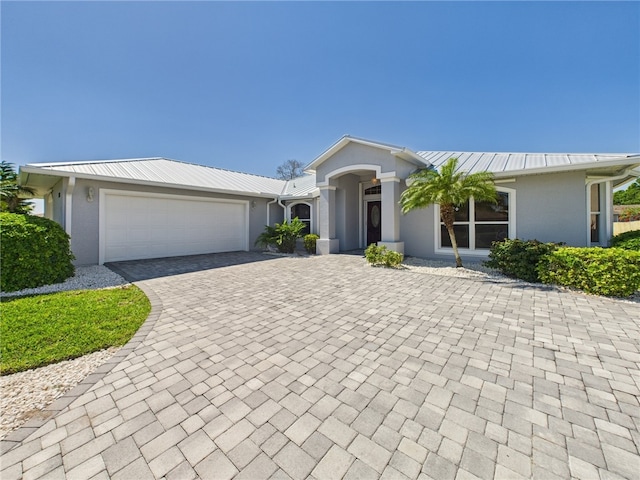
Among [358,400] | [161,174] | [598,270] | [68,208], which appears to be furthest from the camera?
[161,174]

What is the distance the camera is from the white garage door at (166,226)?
33.7 ft

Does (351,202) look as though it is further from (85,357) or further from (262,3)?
(85,357)

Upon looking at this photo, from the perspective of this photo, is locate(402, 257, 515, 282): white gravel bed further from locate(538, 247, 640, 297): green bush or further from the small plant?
the small plant

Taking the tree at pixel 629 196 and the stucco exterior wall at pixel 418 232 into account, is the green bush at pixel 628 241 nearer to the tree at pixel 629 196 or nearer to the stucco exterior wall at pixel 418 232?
the stucco exterior wall at pixel 418 232

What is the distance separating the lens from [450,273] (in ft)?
27.6

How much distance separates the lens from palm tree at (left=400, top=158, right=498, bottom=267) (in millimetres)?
8273

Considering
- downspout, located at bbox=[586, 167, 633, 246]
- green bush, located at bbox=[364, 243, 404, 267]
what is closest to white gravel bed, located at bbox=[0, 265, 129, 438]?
green bush, located at bbox=[364, 243, 404, 267]

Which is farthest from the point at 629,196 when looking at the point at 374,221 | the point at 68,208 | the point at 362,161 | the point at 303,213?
the point at 68,208

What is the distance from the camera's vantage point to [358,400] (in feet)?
8.39

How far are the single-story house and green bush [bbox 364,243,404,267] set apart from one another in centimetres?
129

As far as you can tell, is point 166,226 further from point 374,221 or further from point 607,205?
point 607,205

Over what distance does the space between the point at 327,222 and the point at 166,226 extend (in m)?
7.27

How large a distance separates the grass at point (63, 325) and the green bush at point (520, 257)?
9079 millimetres

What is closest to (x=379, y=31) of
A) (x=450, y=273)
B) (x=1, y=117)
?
(x=450, y=273)
